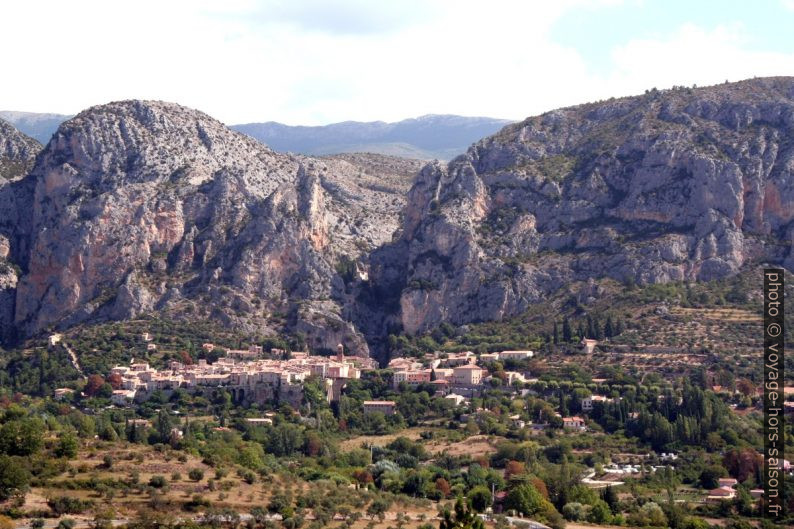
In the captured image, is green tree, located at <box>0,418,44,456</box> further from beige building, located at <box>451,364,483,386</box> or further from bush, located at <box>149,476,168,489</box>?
beige building, located at <box>451,364,483,386</box>

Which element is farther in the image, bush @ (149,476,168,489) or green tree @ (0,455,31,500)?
bush @ (149,476,168,489)

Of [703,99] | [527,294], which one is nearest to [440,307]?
[527,294]

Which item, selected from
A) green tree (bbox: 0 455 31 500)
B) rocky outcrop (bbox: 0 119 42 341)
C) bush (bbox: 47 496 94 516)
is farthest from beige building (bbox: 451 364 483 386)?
green tree (bbox: 0 455 31 500)

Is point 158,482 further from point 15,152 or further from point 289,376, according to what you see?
point 15,152

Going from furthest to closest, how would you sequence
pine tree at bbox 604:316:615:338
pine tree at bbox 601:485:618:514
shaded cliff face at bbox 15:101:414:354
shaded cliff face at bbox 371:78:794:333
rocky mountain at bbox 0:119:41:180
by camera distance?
rocky mountain at bbox 0:119:41:180 < shaded cliff face at bbox 15:101:414:354 < shaded cliff face at bbox 371:78:794:333 < pine tree at bbox 604:316:615:338 < pine tree at bbox 601:485:618:514

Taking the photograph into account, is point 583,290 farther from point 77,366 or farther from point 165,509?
point 165,509

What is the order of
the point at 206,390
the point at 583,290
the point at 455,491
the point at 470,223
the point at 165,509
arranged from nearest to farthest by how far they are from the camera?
the point at 165,509 → the point at 455,491 → the point at 206,390 → the point at 583,290 → the point at 470,223
